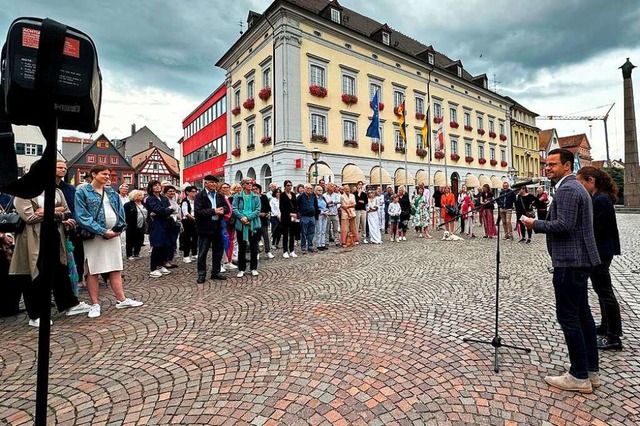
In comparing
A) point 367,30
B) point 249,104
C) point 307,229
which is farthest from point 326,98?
point 307,229

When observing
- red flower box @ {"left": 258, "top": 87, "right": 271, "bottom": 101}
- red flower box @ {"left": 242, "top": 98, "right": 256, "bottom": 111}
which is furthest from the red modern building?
red flower box @ {"left": 258, "top": 87, "right": 271, "bottom": 101}

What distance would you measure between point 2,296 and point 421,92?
105 feet

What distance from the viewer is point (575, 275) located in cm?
274

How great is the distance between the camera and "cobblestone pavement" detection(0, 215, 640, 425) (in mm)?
2518

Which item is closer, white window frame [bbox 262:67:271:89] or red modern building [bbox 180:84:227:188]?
white window frame [bbox 262:67:271:89]

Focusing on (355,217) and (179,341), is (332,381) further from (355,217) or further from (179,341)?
(355,217)

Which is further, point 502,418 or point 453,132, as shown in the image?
point 453,132

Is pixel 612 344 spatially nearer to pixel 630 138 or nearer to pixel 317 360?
pixel 317 360

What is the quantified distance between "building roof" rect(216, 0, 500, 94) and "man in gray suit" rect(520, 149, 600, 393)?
23448 mm

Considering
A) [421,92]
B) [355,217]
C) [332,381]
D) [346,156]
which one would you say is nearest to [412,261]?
[355,217]

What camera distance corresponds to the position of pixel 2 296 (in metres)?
4.76

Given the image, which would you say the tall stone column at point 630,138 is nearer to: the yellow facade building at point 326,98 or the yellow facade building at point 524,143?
the yellow facade building at point 326,98

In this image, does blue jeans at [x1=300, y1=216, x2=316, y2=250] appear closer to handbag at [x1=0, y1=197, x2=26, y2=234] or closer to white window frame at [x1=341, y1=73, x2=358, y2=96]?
handbag at [x1=0, y1=197, x2=26, y2=234]

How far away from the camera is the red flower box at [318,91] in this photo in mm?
23328
